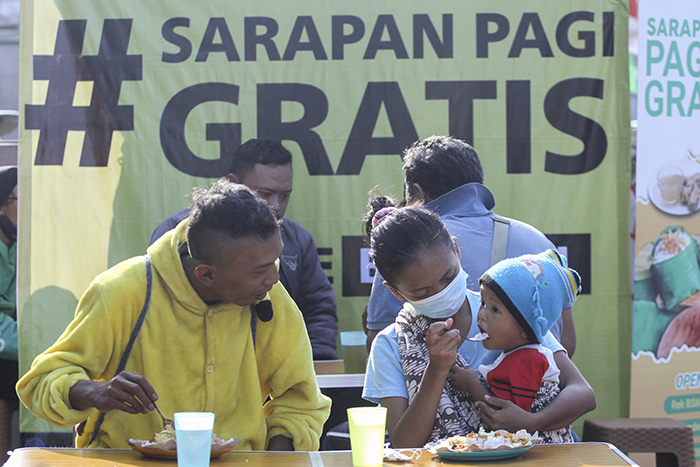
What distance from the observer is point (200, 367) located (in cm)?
257

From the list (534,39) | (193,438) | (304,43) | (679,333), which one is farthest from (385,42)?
(193,438)

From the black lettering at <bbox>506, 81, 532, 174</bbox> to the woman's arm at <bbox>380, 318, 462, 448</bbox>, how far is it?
260 cm

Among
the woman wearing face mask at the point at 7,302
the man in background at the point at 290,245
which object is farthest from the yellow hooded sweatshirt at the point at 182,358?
the woman wearing face mask at the point at 7,302

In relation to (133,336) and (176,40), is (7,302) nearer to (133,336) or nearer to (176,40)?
(176,40)

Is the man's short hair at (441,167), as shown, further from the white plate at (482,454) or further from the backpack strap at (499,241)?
the white plate at (482,454)

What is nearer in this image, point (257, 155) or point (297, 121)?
point (257, 155)

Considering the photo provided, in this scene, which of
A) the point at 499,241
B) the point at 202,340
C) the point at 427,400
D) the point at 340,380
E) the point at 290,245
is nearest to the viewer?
the point at 427,400

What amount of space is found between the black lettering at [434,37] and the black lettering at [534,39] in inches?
13.5

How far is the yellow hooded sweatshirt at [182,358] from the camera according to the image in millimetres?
2459

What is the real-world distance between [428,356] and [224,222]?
0.69m

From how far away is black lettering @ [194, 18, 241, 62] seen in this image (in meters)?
4.81

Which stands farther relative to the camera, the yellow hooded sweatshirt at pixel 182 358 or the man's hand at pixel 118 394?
the yellow hooded sweatshirt at pixel 182 358

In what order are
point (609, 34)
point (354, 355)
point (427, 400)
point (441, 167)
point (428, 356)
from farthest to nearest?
point (609, 34) → point (354, 355) → point (441, 167) → point (428, 356) → point (427, 400)

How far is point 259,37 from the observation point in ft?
15.8
